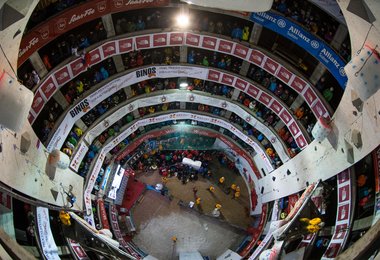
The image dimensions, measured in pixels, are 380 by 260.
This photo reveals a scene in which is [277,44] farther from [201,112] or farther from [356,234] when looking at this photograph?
[356,234]

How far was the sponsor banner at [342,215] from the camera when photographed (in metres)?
14.6

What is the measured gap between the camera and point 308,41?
1727cm

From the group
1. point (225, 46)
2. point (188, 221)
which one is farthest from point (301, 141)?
point (188, 221)

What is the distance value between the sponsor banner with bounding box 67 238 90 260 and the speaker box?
7.78 m

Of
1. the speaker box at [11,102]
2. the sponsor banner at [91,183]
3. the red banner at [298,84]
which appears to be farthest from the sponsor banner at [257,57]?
the speaker box at [11,102]

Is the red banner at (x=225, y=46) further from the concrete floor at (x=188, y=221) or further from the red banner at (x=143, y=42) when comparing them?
the concrete floor at (x=188, y=221)

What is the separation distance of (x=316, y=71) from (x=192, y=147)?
12960 millimetres

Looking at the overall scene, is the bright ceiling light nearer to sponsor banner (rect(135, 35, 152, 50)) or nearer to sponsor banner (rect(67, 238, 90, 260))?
sponsor banner (rect(135, 35, 152, 50))

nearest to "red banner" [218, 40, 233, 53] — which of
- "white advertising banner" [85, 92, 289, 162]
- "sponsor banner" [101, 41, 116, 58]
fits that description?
"white advertising banner" [85, 92, 289, 162]

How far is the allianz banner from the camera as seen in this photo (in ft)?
53.4

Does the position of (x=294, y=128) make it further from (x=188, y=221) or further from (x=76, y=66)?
(x=76, y=66)

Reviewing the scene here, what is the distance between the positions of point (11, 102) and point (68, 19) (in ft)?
26.1

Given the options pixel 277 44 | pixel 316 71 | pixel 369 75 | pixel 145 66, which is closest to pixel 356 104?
pixel 369 75

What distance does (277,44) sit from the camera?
2034 cm
